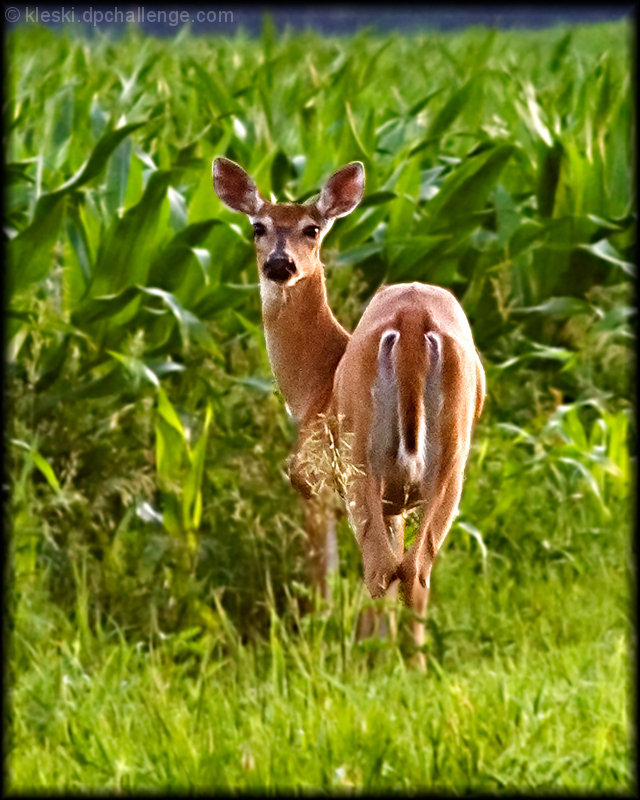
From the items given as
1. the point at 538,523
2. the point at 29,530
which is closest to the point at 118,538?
the point at 29,530

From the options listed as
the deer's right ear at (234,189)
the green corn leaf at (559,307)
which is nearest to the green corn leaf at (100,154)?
the green corn leaf at (559,307)

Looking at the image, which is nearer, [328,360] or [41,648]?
[328,360]

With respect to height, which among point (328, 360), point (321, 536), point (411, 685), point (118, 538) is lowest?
point (411, 685)

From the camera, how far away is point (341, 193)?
955mm

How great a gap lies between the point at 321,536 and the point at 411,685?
4.30 metres

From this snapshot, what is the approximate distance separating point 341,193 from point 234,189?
7 centimetres

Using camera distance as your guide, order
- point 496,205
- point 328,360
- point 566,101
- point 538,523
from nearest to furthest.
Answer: point 328,360, point 496,205, point 566,101, point 538,523

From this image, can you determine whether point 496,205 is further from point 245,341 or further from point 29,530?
point 29,530

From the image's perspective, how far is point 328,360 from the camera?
36.4 inches

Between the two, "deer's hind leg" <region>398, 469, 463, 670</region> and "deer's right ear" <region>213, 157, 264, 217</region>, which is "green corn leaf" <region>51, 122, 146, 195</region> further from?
"deer's hind leg" <region>398, 469, 463, 670</region>

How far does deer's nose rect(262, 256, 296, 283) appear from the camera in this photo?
0.84m

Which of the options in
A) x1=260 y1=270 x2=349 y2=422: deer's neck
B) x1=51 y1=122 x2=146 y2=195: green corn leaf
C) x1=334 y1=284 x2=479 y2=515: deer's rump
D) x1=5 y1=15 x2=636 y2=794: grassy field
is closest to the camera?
x1=334 y1=284 x2=479 y2=515: deer's rump

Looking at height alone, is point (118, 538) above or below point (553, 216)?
below

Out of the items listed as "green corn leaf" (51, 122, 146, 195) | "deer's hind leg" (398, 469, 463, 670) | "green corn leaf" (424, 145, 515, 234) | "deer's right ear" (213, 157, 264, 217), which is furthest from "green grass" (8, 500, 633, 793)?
"deer's hind leg" (398, 469, 463, 670)
